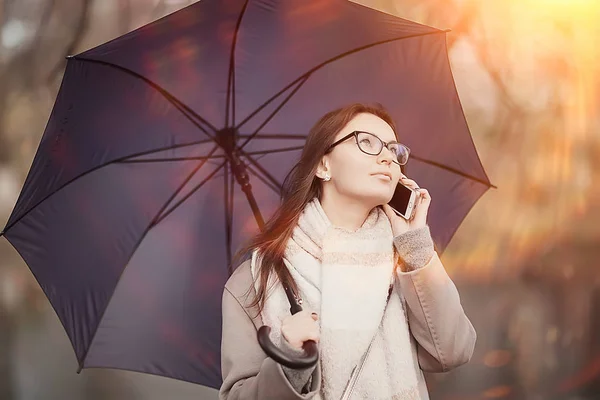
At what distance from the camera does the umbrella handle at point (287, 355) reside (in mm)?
1192

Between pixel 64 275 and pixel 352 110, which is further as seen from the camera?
pixel 64 275

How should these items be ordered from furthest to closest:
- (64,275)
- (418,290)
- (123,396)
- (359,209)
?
(123,396) < (64,275) < (359,209) < (418,290)

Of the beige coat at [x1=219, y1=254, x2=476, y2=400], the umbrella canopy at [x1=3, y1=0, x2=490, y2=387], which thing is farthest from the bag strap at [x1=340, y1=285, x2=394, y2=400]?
the umbrella canopy at [x1=3, y1=0, x2=490, y2=387]

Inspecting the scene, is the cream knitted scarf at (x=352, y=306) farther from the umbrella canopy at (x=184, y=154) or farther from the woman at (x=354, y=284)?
the umbrella canopy at (x=184, y=154)

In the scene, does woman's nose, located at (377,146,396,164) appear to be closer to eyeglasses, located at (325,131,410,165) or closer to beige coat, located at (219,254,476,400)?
eyeglasses, located at (325,131,410,165)

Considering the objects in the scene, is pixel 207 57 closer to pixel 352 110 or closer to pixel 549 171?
pixel 352 110

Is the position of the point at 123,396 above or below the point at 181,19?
below

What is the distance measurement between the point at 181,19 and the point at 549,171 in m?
1.51

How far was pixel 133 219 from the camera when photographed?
1932 millimetres

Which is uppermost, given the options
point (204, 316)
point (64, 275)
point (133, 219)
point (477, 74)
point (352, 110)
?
point (477, 74)

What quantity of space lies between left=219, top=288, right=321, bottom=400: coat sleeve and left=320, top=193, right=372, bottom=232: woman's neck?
269mm

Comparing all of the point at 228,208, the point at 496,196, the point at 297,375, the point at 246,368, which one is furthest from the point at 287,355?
the point at 496,196

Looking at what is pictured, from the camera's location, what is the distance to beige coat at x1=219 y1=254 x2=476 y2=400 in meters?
1.45

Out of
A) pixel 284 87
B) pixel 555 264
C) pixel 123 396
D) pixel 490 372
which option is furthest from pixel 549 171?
pixel 123 396
